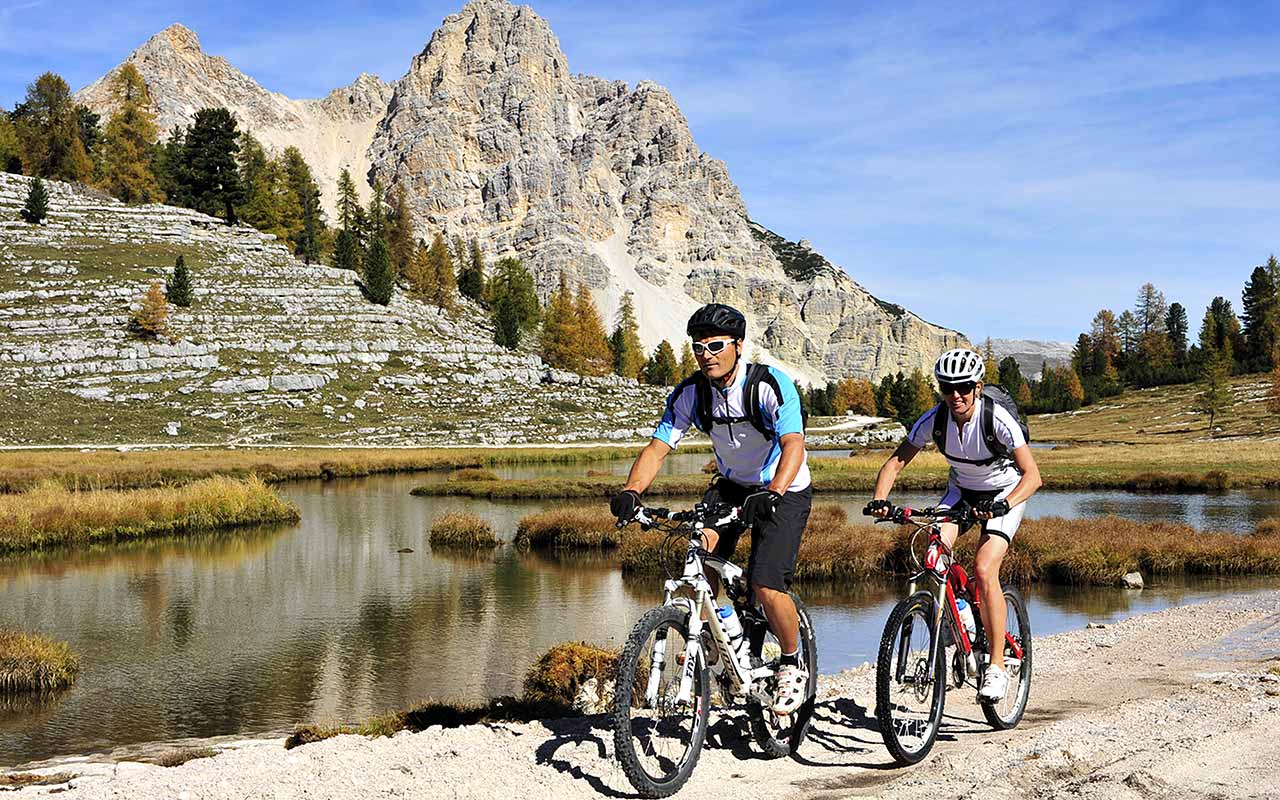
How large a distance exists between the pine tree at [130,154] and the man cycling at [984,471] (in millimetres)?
157073

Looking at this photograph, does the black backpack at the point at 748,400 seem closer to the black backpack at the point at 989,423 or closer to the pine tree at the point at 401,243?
the black backpack at the point at 989,423

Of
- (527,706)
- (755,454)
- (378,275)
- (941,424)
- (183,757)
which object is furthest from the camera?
(378,275)

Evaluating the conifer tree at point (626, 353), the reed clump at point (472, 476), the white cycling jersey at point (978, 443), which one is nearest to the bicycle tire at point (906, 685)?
the white cycling jersey at point (978, 443)

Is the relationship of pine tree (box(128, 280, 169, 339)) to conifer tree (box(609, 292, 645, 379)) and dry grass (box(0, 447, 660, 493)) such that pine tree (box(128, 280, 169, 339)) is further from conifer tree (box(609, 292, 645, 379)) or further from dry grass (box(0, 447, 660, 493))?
conifer tree (box(609, 292, 645, 379))

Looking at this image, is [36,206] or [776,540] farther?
[36,206]

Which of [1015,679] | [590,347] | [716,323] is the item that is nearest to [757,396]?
[716,323]

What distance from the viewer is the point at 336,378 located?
105 meters

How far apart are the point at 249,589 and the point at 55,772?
1682cm

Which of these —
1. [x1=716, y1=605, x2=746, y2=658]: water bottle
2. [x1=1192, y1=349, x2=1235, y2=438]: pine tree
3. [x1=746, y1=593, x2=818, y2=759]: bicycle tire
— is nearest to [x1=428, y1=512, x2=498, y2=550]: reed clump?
[x1=746, y1=593, x2=818, y2=759]: bicycle tire

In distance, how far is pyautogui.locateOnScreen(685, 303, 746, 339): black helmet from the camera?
8.10m

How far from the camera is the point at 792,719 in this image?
902cm

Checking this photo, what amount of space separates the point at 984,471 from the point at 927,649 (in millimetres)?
1745

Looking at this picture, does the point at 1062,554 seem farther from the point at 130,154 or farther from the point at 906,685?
the point at 130,154

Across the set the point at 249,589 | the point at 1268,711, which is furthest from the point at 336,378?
the point at 1268,711
